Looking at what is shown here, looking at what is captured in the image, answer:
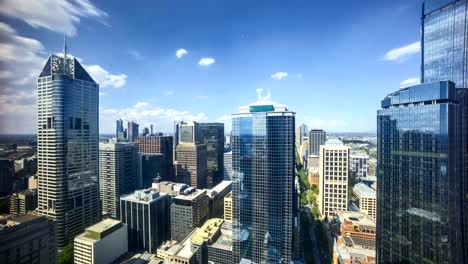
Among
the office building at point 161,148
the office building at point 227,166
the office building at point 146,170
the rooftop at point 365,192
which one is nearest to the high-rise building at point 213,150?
the office building at point 227,166

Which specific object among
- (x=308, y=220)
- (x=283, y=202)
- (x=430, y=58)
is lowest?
(x=308, y=220)

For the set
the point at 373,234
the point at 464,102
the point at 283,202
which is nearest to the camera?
the point at 464,102

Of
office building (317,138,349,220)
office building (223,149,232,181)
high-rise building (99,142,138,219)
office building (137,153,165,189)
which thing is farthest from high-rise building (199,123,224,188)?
office building (317,138,349,220)

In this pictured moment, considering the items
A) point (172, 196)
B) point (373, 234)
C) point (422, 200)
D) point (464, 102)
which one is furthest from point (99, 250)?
point (464, 102)

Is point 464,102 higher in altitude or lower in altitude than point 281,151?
higher

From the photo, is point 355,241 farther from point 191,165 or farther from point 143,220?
point 191,165

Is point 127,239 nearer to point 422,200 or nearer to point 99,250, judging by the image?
point 99,250

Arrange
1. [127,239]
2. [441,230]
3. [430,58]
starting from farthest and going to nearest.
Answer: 1. [127,239]
2. [430,58]
3. [441,230]

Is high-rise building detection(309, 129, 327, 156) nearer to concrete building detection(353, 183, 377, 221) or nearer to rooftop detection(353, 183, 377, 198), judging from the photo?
rooftop detection(353, 183, 377, 198)
